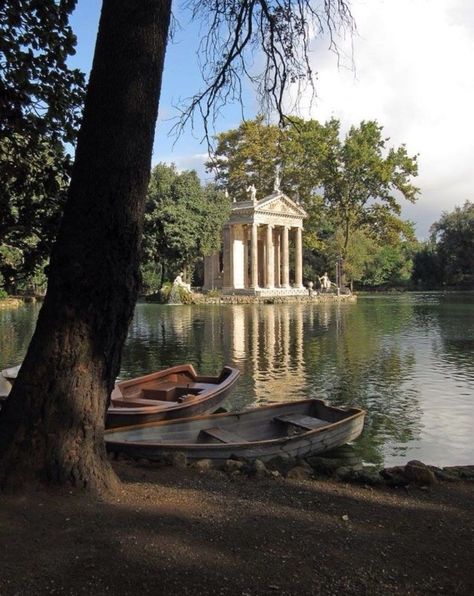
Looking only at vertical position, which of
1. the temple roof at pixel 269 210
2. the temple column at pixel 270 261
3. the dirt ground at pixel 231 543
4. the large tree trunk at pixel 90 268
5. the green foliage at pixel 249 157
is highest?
the green foliage at pixel 249 157

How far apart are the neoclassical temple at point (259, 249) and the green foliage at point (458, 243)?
2600cm

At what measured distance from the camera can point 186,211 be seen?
158 ft

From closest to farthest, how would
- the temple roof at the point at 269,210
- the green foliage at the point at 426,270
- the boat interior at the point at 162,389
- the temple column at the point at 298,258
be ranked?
the boat interior at the point at 162,389 < the temple roof at the point at 269,210 < the temple column at the point at 298,258 < the green foliage at the point at 426,270

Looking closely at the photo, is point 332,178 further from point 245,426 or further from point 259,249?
point 245,426

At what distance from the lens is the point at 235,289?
5772 cm

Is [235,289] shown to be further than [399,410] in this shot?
Yes

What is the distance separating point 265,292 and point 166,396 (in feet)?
151

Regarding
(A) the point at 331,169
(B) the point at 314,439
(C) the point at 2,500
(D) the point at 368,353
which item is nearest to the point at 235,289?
(A) the point at 331,169

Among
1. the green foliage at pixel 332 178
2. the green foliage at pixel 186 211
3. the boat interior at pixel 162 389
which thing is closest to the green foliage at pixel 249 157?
the green foliage at pixel 332 178

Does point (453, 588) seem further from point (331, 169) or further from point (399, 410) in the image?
point (331, 169)

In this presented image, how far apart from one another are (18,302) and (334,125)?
3388cm

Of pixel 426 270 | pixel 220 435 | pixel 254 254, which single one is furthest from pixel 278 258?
pixel 220 435

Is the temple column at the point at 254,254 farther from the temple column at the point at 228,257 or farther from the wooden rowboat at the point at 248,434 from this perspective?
the wooden rowboat at the point at 248,434

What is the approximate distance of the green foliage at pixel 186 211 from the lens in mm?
47031
